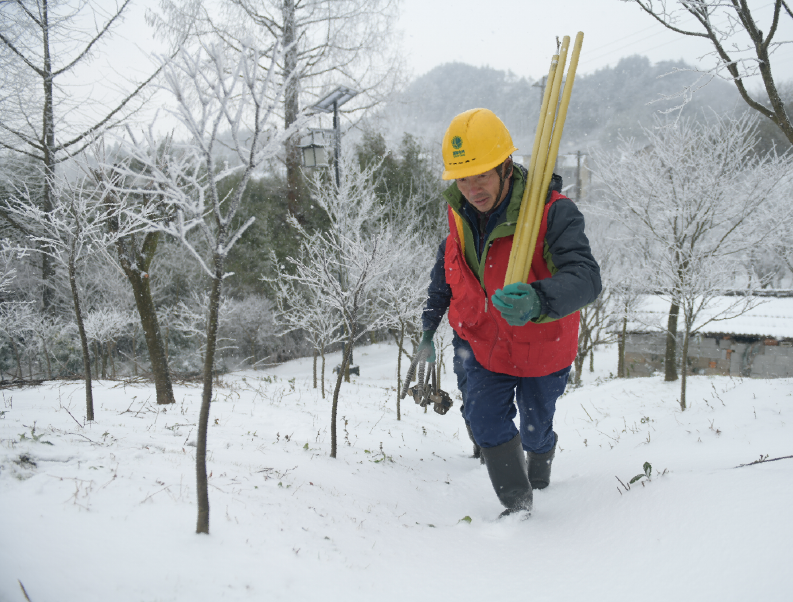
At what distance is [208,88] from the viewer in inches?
62.7

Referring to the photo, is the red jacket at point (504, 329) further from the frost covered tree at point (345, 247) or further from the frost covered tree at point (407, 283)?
the frost covered tree at point (407, 283)

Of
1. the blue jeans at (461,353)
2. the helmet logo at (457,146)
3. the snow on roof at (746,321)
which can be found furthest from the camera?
the snow on roof at (746,321)

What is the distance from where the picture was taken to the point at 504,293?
1.84 m

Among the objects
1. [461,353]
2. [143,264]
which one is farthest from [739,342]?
[143,264]

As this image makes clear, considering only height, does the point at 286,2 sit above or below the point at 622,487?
above

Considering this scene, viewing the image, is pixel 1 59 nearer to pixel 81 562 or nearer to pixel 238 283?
pixel 81 562

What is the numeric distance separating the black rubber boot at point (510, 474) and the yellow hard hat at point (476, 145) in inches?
54.6

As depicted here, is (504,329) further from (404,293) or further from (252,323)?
(252,323)

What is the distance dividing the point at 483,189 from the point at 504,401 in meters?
1.11

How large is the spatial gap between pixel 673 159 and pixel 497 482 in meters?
9.15

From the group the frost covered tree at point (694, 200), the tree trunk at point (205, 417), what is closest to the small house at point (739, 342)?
the frost covered tree at point (694, 200)

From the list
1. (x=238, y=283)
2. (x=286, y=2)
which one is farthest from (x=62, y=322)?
(x=286, y=2)

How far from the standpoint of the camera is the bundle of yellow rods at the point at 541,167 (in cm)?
196

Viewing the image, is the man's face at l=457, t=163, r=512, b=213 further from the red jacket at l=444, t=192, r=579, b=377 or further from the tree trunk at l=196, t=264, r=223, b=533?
the tree trunk at l=196, t=264, r=223, b=533
